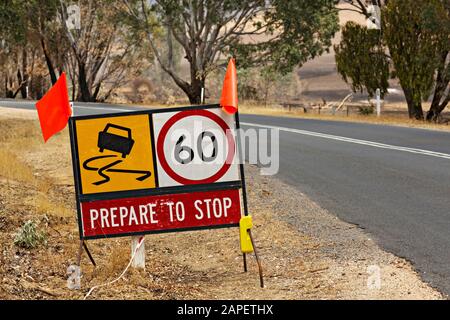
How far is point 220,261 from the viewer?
8375 mm

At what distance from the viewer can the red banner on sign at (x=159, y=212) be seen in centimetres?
696

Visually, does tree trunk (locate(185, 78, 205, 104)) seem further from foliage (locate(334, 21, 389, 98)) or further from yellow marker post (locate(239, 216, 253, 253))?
yellow marker post (locate(239, 216, 253, 253))

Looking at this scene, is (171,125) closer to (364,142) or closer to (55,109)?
(55,109)

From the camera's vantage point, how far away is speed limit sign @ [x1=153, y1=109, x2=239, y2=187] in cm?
684

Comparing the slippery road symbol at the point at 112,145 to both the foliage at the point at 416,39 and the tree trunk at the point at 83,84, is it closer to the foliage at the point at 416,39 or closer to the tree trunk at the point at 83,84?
the foliage at the point at 416,39

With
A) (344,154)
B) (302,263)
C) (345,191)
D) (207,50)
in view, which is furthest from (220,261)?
(207,50)

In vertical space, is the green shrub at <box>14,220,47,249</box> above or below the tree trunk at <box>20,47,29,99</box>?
above

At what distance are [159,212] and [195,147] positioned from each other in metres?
0.64

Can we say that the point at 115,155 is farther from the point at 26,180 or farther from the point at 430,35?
the point at 430,35

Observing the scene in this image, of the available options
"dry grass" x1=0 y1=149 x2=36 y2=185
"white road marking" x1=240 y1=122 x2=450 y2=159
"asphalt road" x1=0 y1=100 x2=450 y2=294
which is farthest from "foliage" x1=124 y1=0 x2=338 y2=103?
"dry grass" x1=0 y1=149 x2=36 y2=185

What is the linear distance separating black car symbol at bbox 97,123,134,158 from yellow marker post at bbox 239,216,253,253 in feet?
3.73

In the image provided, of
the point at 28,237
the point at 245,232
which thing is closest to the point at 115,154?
the point at 245,232

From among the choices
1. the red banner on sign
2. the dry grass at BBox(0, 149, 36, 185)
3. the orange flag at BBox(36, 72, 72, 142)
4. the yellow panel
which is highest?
the orange flag at BBox(36, 72, 72, 142)

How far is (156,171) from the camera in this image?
6.92m
